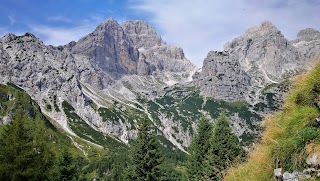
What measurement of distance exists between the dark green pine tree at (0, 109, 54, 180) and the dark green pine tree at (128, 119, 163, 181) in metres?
14.8

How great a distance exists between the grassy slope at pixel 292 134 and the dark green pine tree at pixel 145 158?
2930cm

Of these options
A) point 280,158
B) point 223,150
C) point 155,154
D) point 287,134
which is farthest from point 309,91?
point 155,154

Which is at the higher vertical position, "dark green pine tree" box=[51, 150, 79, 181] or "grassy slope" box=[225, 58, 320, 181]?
"grassy slope" box=[225, 58, 320, 181]

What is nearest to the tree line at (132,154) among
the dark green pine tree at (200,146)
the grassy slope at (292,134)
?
the dark green pine tree at (200,146)

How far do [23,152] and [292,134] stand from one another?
2201cm

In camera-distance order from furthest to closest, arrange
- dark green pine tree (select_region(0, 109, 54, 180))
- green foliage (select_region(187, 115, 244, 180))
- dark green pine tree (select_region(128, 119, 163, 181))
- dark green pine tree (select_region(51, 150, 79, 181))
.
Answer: dark green pine tree (select_region(51, 150, 79, 181))
dark green pine tree (select_region(128, 119, 163, 181))
green foliage (select_region(187, 115, 244, 180))
dark green pine tree (select_region(0, 109, 54, 180))

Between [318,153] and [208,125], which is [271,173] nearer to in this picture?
[318,153]

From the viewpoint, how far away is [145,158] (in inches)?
1678

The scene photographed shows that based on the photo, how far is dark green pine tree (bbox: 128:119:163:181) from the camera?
4272 cm

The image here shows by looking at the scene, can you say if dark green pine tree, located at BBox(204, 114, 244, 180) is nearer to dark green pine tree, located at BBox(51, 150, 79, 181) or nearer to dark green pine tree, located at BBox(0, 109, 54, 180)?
dark green pine tree, located at BBox(0, 109, 54, 180)

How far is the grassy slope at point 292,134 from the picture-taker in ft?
32.1

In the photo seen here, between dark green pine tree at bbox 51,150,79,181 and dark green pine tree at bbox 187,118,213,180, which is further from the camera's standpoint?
dark green pine tree at bbox 187,118,213,180

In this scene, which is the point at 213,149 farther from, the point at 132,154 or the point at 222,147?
the point at 132,154

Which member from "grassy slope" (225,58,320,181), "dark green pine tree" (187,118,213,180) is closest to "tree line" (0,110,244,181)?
"dark green pine tree" (187,118,213,180)
